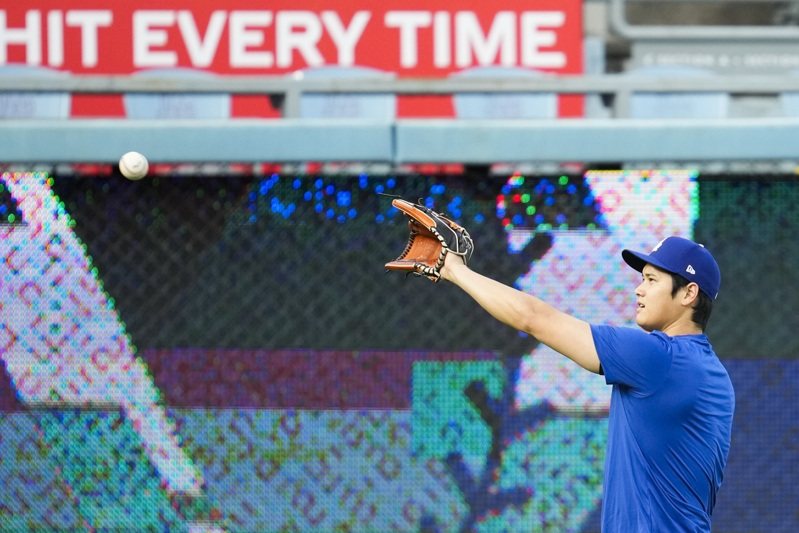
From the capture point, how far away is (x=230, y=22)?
1155 cm

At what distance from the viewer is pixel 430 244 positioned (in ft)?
9.32

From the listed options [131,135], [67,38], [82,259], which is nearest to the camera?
[131,135]

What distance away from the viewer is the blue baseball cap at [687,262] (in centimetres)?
279

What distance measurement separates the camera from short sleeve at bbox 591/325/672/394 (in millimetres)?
2617

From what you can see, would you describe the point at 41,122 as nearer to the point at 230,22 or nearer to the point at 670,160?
the point at 670,160

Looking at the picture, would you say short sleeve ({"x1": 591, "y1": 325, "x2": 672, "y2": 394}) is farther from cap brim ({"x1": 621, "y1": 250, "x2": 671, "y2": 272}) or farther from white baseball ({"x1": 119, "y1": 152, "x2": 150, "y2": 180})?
white baseball ({"x1": 119, "y1": 152, "x2": 150, "y2": 180})

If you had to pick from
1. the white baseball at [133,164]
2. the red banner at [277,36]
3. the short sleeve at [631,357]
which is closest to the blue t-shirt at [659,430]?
the short sleeve at [631,357]

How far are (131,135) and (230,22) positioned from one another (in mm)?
8099

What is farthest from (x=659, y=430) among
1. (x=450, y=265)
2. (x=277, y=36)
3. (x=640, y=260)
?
(x=277, y=36)

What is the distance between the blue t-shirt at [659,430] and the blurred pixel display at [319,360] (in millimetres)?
1263

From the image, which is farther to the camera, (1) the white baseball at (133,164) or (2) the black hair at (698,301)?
(1) the white baseball at (133,164)

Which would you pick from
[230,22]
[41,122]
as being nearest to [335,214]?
[41,122]

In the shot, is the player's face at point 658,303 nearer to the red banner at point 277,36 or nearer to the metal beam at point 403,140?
the metal beam at point 403,140

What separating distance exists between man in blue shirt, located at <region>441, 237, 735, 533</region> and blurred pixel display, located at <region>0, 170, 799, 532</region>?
4.02ft
